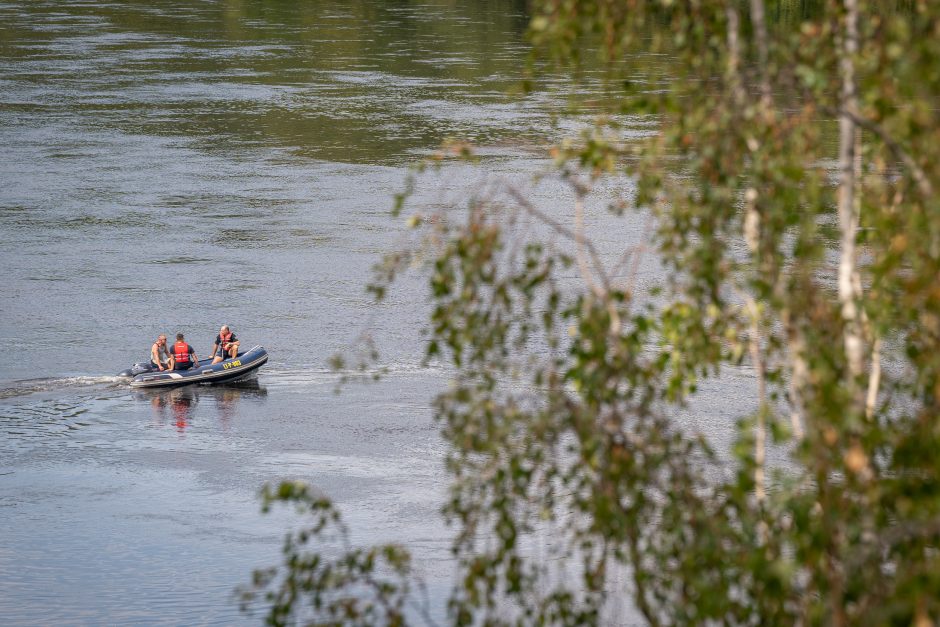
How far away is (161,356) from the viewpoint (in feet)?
97.0

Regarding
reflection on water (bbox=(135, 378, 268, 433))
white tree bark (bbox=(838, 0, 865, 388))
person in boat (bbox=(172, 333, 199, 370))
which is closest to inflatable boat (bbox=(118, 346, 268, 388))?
person in boat (bbox=(172, 333, 199, 370))

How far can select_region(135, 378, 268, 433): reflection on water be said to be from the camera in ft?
91.4

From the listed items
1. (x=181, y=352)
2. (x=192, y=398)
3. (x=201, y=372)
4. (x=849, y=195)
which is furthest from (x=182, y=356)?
(x=849, y=195)

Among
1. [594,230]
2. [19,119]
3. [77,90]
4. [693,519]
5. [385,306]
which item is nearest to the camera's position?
[693,519]

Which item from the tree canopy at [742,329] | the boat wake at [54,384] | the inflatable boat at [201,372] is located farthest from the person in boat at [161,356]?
the tree canopy at [742,329]

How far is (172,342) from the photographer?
31.7 metres

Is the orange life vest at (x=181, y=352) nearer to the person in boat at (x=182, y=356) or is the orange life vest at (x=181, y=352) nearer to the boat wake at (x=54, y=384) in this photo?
the person in boat at (x=182, y=356)

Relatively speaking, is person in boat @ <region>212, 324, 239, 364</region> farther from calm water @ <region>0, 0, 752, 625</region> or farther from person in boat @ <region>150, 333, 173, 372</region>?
person in boat @ <region>150, 333, 173, 372</region>

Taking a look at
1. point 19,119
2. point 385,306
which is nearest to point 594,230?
point 385,306

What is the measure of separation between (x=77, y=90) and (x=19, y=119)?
759 centimetres

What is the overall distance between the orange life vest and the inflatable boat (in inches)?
8.9

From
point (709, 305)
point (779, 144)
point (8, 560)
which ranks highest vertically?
point (779, 144)

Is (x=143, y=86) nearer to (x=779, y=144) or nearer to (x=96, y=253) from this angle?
(x=96, y=253)

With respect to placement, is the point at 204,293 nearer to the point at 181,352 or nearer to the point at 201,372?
the point at 201,372
